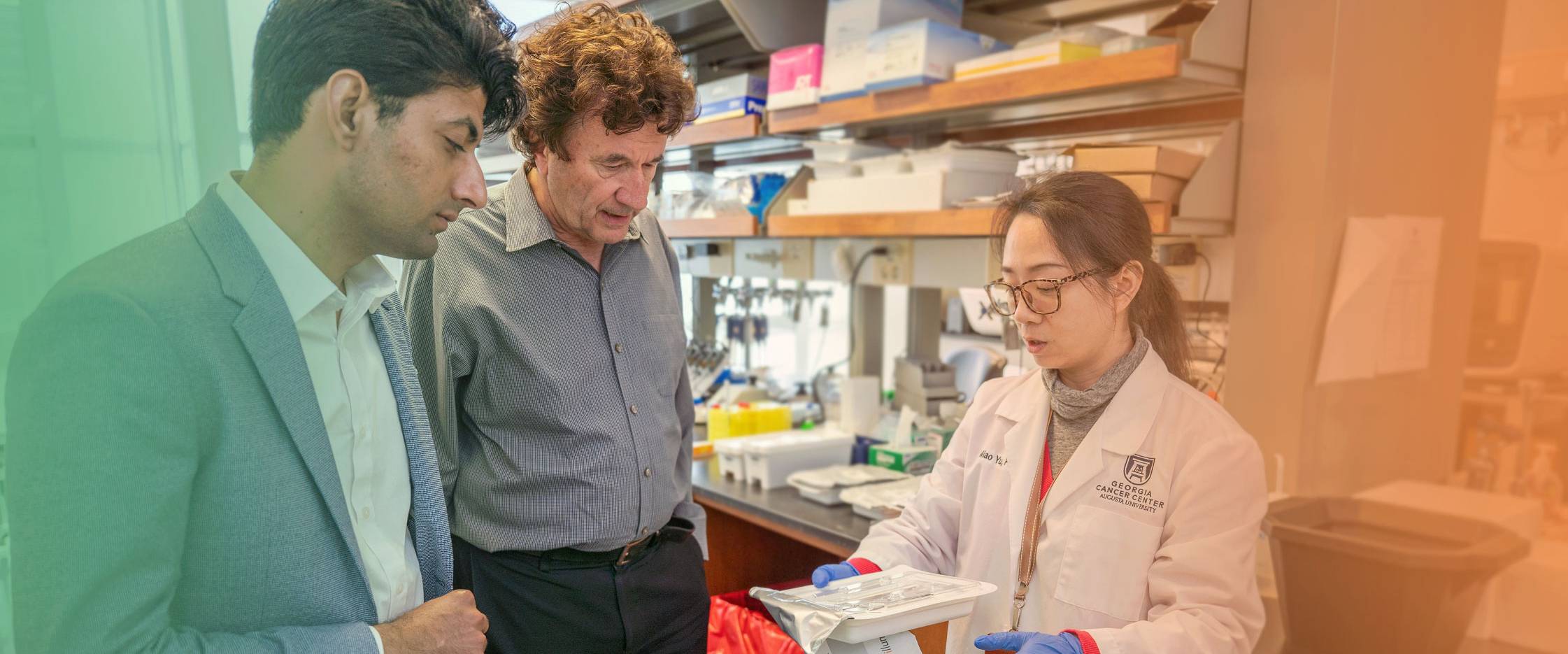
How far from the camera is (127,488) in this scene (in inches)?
29.7

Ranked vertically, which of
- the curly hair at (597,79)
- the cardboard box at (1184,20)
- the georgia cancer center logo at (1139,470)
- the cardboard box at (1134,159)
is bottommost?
the georgia cancer center logo at (1139,470)

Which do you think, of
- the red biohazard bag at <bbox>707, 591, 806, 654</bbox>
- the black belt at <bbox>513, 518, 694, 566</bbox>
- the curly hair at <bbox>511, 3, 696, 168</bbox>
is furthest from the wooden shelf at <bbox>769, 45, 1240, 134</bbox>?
the red biohazard bag at <bbox>707, 591, 806, 654</bbox>

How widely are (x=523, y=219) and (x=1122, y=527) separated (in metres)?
1.13

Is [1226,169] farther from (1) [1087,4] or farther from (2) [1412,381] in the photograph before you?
→ (1) [1087,4]

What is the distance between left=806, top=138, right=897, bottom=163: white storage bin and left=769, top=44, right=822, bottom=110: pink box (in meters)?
0.37

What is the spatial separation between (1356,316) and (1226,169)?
415 millimetres

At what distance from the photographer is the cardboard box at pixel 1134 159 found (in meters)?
1.79

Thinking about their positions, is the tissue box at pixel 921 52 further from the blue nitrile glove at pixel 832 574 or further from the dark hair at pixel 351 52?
the dark hair at pixel 351 52

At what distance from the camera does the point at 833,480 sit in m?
2.45

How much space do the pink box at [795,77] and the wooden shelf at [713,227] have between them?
37cm

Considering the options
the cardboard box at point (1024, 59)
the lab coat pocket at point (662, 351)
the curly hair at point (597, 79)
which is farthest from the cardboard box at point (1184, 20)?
the lab coat pocket at point (662, 351)

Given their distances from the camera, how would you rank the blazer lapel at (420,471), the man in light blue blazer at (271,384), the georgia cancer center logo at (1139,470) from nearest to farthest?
the man in light blue blazer at (271,384)
the blazer lapel at (420,471)
the georgia cancer center logo at (1139,470)

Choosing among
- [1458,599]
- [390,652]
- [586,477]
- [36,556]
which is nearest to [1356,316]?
[1458,599]

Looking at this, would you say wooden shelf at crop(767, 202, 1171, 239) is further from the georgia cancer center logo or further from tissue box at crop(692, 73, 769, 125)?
the georgia cancer center logo
